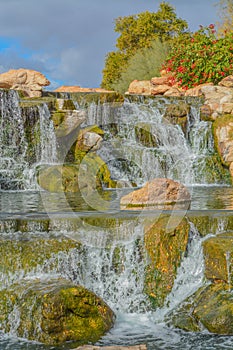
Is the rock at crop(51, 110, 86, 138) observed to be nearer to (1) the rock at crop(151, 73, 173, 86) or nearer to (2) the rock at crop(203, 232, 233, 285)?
(1) the rock at crop(151, 73, 173, 86)

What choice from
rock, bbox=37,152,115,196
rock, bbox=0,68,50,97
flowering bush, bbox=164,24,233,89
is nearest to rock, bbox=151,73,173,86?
flowering bush, bbox=164,24,233,89

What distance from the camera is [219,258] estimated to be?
24.2 ft

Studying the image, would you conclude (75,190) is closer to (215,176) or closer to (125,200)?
(125,200)

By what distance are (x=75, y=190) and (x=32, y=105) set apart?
4.07 m

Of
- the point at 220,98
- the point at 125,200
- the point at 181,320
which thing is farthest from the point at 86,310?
the point at 220,98

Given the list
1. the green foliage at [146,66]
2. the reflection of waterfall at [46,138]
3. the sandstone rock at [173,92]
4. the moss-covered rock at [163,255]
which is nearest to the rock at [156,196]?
the moss-covered rock at [163,255]

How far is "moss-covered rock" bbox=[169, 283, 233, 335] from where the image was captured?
6.51m

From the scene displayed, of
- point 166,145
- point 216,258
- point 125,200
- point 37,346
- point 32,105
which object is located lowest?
point 37,346

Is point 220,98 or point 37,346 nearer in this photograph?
point 37,346

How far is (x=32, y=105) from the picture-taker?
1596 cm

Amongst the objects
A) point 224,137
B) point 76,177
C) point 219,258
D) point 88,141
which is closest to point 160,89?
point 224,137

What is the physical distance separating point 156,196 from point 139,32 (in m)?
26.9

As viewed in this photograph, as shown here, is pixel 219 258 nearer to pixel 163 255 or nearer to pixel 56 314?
pixel 163 255

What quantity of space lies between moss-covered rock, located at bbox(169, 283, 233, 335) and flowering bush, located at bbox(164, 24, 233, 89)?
14913 mm
